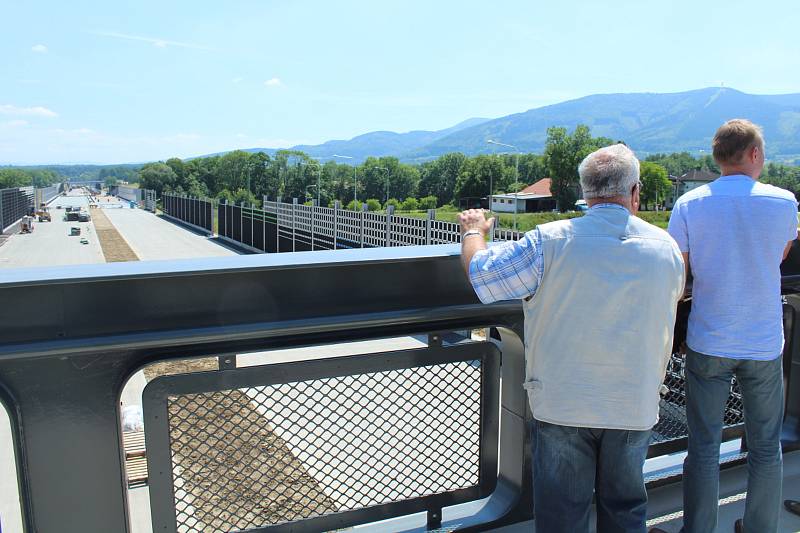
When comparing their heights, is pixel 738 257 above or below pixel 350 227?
above

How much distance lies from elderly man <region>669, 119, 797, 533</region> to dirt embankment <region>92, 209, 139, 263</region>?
3294 cm

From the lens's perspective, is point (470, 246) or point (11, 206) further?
point (11, 206)

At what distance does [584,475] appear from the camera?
1913mm

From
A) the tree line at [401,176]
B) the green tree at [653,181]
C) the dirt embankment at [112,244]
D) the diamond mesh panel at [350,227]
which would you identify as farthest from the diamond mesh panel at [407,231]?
the green tree at [653,181]

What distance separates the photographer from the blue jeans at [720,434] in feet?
7.70

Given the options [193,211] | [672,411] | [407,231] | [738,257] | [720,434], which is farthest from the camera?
[193,211]

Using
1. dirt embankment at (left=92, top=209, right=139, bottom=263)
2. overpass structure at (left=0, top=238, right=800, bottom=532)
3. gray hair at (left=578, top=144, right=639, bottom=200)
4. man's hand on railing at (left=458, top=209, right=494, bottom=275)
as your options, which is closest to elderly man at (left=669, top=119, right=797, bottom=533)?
gray hair at (left=578, top=144, right=639, bottom=200)

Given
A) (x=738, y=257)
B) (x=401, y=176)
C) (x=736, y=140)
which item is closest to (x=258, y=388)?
(x=738, y=257)

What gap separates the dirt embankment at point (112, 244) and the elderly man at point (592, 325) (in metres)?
33.1

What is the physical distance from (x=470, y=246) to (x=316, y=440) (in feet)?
2.74

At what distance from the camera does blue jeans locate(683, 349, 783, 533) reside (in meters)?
2.35

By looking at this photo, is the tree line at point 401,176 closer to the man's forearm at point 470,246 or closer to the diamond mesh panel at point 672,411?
the diamond mesh panel at point 672,411

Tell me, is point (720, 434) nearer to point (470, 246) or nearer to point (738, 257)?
point (738, 257)

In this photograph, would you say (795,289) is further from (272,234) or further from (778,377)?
(272,234)
